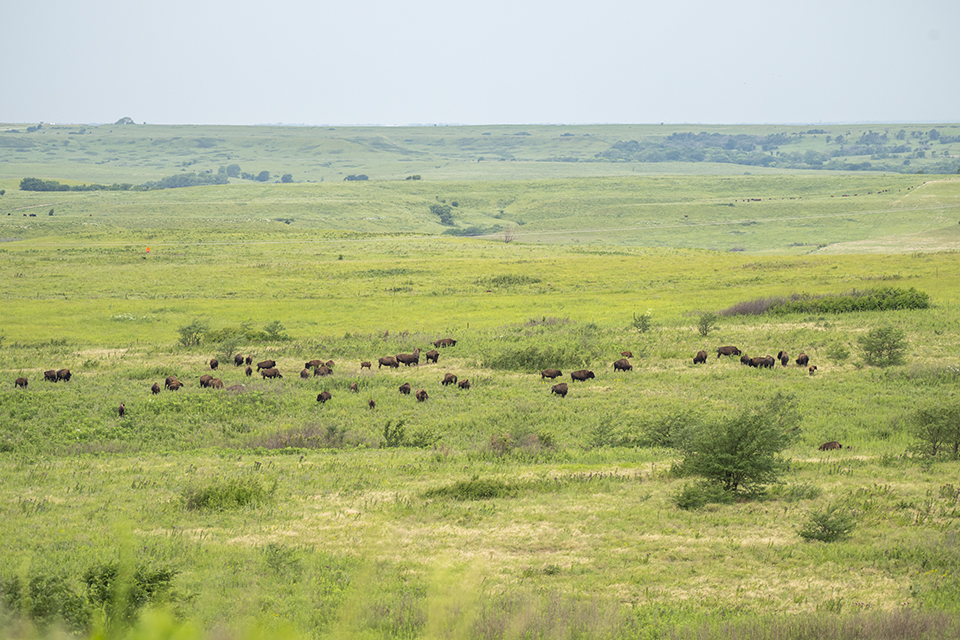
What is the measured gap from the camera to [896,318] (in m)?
39.3

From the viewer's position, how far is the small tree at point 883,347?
101 feet

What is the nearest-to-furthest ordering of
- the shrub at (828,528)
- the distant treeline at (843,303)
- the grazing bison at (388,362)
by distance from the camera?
the shrub at (828,528), the grazing bison at (388,362), the distant treeline at (843,303)

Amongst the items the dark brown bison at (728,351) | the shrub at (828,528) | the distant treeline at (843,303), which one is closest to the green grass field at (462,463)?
the shrub at (828,528)

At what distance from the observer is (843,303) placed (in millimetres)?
42719

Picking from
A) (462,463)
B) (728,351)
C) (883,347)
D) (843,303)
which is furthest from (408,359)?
(843,303)

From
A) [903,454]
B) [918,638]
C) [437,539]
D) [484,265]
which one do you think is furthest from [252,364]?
[484,265]

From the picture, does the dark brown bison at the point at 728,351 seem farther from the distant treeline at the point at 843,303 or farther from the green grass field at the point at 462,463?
the distant treeline at the point at 843,303

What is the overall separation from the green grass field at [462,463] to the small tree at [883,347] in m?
1.03

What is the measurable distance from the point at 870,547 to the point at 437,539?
6.89 meters

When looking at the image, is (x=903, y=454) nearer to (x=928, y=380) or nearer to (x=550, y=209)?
(x=928, y=380)

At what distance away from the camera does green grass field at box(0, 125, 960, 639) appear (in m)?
9.27

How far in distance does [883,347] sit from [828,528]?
2265 centimetres

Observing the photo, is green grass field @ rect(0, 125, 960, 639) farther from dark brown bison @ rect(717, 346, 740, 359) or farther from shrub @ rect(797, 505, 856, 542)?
dark brown bison @ rect(717, 346, 740, 359)

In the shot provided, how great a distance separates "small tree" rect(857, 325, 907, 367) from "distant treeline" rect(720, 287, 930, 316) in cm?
1122
